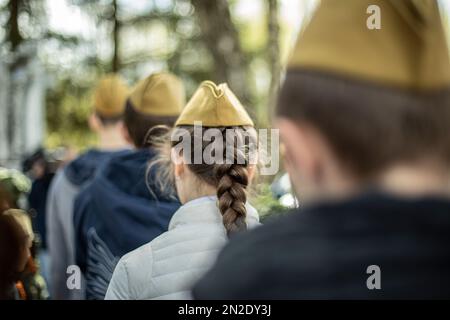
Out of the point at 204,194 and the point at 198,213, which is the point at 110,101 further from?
the point at 198,213

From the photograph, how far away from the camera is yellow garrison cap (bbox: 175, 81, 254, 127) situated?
2184 millimetres

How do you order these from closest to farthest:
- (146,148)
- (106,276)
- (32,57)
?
(106,276) < (146,148) < (32,57)

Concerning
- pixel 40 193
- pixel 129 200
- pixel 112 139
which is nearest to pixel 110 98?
pixel 112 139

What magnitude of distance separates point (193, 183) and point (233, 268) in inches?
43.1

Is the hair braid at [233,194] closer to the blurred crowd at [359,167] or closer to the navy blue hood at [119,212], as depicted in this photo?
the navy blue hood at [119,212]

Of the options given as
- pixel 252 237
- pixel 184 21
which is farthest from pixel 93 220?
pixel 184 21

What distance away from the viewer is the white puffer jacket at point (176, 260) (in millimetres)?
1905

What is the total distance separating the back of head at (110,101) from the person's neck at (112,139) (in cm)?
6

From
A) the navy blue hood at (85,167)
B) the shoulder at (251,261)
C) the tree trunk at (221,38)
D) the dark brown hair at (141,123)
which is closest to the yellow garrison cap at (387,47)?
the shoulder at (251,261)

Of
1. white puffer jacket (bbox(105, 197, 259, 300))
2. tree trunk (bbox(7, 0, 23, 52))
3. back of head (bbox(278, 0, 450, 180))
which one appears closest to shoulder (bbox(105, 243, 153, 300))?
white puffer jacket (bbox(105, 197, 259, 300))

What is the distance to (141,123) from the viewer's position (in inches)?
121

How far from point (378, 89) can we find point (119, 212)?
79.7 inches

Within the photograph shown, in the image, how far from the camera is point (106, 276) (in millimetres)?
2785
